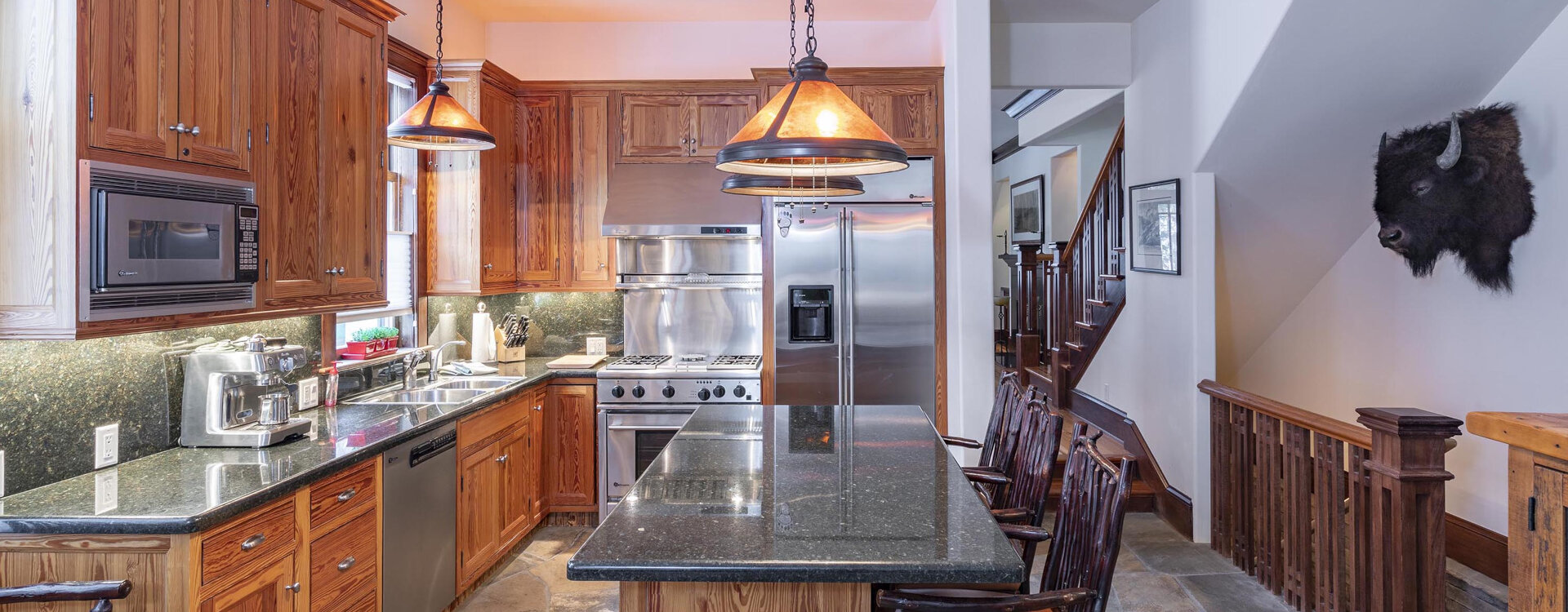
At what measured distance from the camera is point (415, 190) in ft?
13.7

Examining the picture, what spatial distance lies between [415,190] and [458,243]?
339mm

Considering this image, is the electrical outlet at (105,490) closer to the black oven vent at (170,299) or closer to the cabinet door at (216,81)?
the black oven vent at (170,299)

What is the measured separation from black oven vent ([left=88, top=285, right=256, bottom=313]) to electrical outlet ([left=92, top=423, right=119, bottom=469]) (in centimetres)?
50

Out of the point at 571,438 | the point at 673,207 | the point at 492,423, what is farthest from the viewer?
the point at 673,207

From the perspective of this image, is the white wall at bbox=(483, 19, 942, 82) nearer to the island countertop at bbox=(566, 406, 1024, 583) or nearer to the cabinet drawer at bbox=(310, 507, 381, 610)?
the island countertop at bbox=(566, 406, 1024, 583)

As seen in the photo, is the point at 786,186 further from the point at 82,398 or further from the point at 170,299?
the point at 82,398

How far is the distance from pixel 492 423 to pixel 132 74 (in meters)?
1.99

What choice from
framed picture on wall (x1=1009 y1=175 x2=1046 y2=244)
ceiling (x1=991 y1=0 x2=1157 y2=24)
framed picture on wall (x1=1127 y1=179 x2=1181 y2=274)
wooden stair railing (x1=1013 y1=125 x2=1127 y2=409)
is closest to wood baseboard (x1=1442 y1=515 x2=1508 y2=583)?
framed picture on wall (x1=1127 y1=179 x2=1181 y2=274)

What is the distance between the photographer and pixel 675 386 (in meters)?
4.38

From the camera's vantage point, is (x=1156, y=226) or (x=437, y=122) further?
(x=1156, y=226)

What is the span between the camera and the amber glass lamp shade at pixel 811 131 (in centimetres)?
192

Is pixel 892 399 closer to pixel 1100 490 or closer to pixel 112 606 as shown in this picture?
pixel 1100 490

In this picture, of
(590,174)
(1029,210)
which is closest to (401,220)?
(590,174)

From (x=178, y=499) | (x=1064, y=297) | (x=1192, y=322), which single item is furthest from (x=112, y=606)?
(x=1064, y=297)
